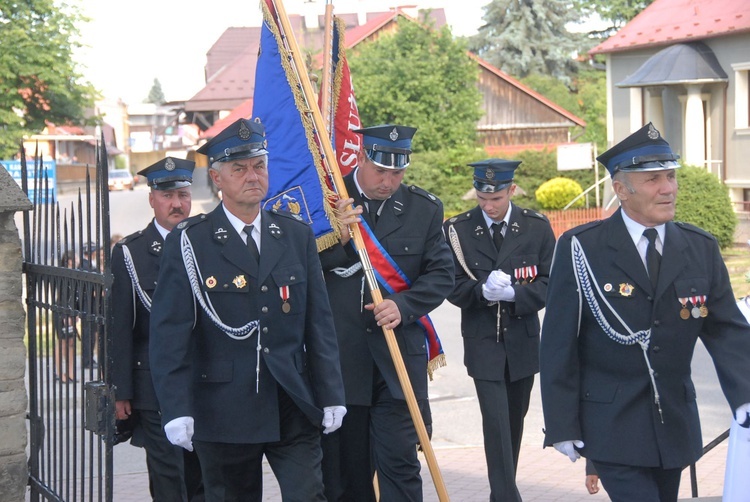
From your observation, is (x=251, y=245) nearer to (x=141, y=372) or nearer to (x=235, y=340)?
(x=235, y=340)

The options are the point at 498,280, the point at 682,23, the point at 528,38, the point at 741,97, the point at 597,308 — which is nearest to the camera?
the point at 597,308

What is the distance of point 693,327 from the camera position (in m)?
4.49

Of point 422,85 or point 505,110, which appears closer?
point 422,85

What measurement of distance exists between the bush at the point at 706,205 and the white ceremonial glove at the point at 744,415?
19897 mm

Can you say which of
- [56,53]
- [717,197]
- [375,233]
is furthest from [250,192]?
[56,53]

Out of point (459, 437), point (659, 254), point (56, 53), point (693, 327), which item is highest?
point (56, 53)

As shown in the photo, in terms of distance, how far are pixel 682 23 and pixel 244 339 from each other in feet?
90.9

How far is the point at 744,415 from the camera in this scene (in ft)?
14.4

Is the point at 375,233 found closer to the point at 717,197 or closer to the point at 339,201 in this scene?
the point at 339,201

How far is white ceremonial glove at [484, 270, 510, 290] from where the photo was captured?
21.6 ft

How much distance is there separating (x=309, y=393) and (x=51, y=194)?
7.58ft

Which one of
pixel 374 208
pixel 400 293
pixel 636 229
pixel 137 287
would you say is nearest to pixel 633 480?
pixel 636 229

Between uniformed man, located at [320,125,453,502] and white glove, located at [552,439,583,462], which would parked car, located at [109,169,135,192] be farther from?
white glove, located at [552,439,583,462]

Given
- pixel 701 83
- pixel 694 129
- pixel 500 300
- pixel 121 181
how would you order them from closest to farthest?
pixel 500 300 → pixel 701 83 → pixel 694 129 → pixel 121 181
